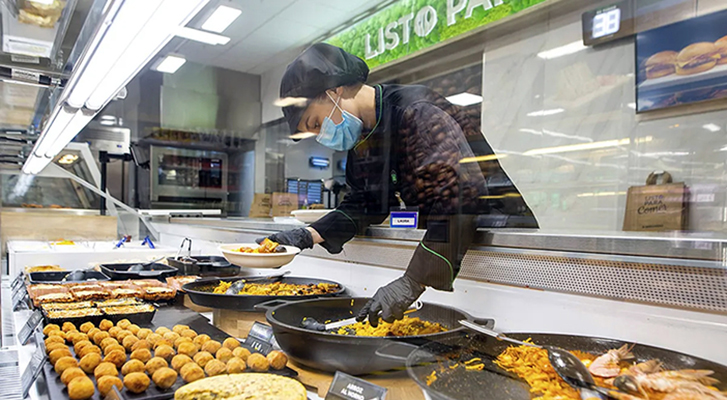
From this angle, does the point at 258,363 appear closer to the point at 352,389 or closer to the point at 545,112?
the point at 352,389

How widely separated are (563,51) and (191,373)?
3200 millimetres

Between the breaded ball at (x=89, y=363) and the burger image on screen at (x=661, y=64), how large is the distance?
123 inches

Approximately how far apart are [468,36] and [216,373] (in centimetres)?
314

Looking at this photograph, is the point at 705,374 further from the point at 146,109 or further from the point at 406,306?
the point at 146,109

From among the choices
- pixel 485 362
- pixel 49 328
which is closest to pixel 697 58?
pixel 485 362

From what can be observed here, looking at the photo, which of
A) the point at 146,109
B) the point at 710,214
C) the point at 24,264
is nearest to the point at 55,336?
the point at 24,264

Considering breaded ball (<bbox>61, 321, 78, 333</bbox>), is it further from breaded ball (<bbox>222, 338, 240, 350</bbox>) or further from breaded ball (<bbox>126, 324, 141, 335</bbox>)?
Answer: breaded ball (<bbox>222, 338, 240, 350</bbox>)

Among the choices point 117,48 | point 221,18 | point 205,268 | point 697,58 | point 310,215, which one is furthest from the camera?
point 221,18

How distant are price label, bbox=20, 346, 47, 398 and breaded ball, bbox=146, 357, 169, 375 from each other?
0.22m

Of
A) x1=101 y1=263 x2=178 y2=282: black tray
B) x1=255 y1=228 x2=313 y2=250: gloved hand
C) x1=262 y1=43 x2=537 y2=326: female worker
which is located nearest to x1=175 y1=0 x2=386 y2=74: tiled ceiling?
x1=262 y1=43 x2=537 y2=326: female worker

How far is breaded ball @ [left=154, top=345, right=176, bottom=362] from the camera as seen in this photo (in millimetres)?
Answer: 1045

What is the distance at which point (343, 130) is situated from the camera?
1.65 m

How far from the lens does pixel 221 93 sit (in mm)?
6164

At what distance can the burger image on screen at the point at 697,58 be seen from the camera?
248cm
